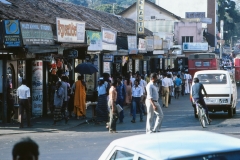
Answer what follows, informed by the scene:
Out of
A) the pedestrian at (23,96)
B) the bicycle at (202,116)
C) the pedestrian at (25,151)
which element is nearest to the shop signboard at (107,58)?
the pedestrian at (23,96)

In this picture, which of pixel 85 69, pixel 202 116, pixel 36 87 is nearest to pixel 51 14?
pixel 85 69

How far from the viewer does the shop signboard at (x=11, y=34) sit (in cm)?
1916

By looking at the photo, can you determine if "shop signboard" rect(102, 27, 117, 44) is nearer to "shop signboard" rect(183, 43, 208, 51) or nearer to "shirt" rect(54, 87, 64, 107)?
"shirt" rect(54, 87, 64, 107)

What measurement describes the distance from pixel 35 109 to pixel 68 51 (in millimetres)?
3839

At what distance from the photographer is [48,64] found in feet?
83.5

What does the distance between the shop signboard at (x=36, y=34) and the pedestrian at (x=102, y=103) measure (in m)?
2.53

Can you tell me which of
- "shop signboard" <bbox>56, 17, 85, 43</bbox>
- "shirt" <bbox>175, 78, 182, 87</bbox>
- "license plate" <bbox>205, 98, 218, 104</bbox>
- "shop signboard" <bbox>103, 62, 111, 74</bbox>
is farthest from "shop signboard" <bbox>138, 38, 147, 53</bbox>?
"license plate" <bbox>205, 98, 218, 104</bbox>

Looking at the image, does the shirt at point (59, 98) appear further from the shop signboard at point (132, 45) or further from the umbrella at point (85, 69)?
the shop signboard at point (132, 45)

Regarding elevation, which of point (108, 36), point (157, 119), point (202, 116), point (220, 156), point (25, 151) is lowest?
point (202, 116)

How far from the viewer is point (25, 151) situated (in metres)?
4.91

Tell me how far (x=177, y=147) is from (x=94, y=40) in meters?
22.5

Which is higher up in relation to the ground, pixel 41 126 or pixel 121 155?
pixel 121 155

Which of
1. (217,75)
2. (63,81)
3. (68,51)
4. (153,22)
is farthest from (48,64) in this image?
(153,22)

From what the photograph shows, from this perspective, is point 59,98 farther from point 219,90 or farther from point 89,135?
point 219,90
